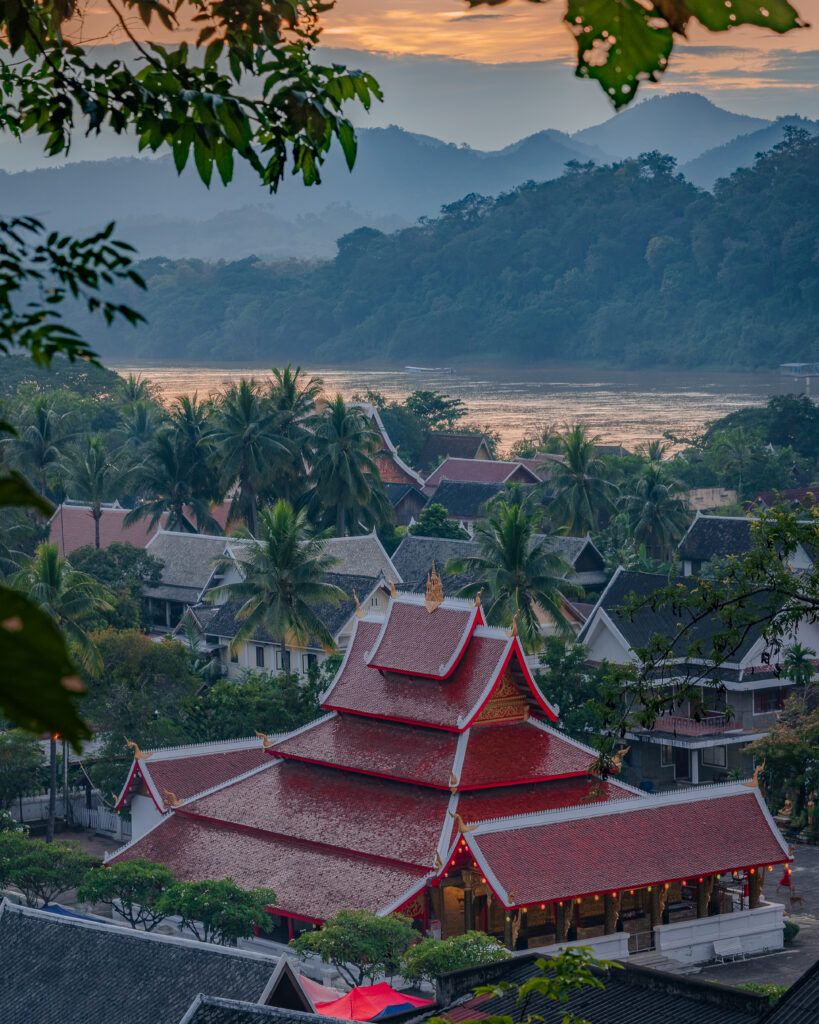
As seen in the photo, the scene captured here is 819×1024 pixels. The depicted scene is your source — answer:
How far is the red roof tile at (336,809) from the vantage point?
30.7m

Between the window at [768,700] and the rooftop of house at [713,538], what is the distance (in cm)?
914

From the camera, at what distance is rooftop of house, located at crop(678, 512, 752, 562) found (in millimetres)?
53375

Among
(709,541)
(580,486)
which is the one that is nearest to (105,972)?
(709,541)

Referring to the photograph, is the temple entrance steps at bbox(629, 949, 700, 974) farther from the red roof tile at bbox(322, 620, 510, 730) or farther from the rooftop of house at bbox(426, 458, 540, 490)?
the rooftop of house at bbox(426, 458, 540, 490)

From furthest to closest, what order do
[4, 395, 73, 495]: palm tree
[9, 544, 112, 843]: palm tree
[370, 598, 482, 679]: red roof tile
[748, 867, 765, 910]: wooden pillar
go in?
[4, 395, 73, 495]: palm tree
[9, 544, 112, 843]: palm tree
[370, 598, 482, 679]: red roof tile
[748, 867, 765, 910]: wooden pillar

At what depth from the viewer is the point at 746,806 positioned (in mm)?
32719

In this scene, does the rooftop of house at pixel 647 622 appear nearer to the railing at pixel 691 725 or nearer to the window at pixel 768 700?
the window at pixel 768 700

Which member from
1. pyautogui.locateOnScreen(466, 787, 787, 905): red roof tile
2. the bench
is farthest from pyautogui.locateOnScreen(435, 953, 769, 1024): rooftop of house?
the bench

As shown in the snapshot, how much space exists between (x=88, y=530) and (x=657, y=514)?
19.8 metres

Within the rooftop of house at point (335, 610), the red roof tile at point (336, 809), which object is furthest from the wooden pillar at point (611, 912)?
the rooftop of house at point (335, 610)

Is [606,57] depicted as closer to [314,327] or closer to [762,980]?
[762,980]

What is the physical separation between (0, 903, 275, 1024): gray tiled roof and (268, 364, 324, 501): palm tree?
107 ft

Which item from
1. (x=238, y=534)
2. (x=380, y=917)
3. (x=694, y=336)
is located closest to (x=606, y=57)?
(x=380, y=917)

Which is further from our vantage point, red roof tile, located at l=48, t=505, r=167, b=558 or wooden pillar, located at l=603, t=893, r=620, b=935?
red roof tile, located at l=48, t=505, r=167, b=558
